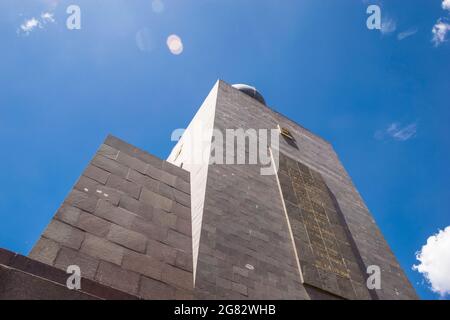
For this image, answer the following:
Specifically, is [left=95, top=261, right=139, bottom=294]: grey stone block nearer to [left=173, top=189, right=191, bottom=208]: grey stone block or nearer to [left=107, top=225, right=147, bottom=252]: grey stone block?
[left=107, top=225, right=147, bottom=252]: grey stone block

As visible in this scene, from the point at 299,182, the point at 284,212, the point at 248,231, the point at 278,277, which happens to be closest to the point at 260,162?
the point at 299,182

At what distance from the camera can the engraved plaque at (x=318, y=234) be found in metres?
6.48

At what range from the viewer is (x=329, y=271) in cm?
670

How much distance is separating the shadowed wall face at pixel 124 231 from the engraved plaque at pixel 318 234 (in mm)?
2503

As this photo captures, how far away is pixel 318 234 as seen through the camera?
7590 millimetres

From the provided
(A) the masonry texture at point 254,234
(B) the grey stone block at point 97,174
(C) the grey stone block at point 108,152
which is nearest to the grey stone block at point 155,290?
(A) the masonry texture at point 254,234

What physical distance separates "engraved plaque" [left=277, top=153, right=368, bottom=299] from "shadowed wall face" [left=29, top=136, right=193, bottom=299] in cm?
250

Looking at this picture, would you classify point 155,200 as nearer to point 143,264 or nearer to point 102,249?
point 143,264

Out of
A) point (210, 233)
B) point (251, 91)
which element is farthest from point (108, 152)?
point (251, 91)

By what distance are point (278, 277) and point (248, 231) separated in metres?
1.06

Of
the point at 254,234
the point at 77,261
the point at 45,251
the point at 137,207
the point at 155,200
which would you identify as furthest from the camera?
the point at 254,234

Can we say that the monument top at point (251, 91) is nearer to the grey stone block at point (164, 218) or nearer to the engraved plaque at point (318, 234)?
the engraved plaque at point (318, 234)

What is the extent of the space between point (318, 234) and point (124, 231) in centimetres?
447
